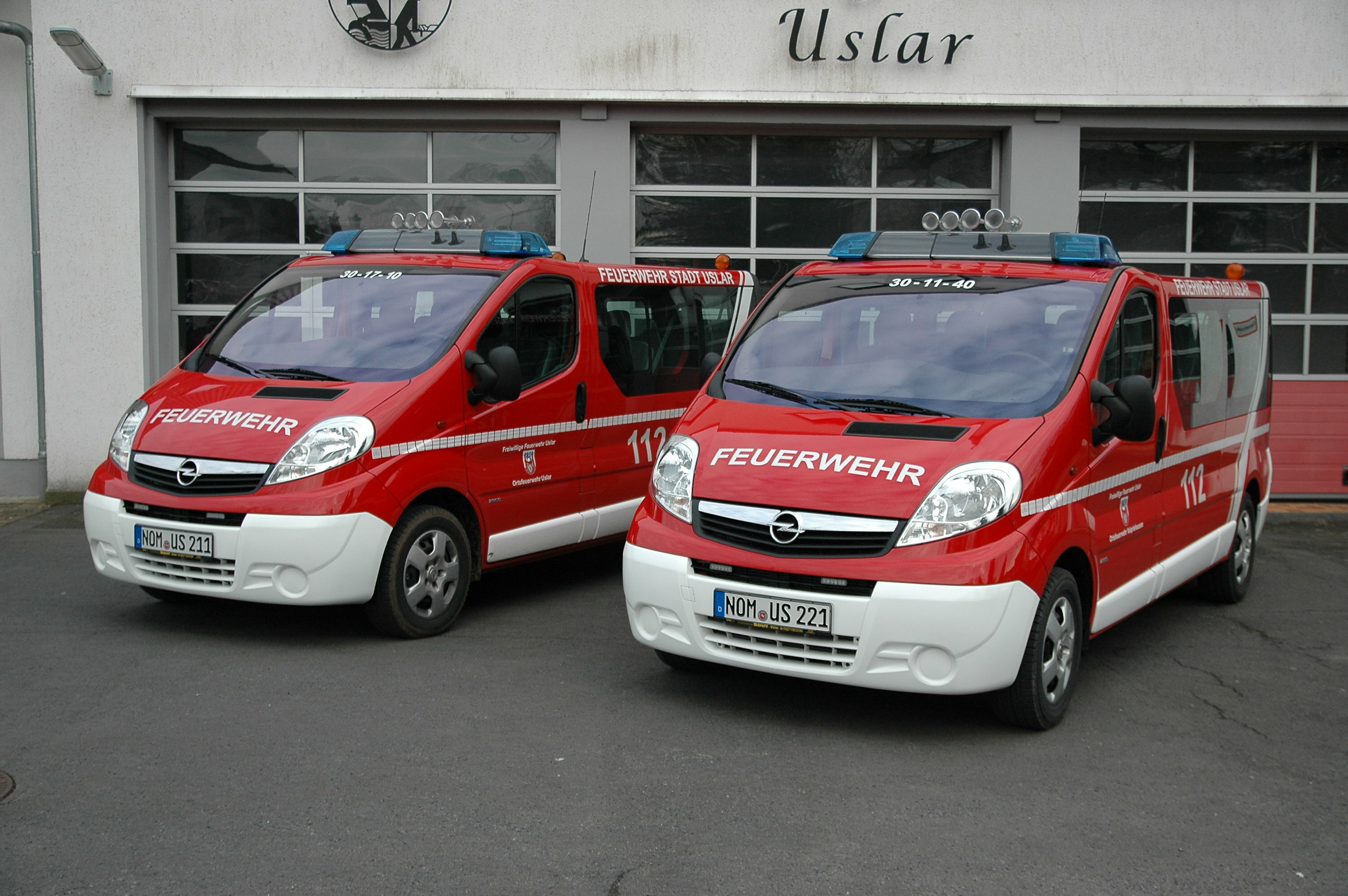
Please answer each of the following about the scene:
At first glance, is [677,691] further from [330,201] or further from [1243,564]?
[330,201]

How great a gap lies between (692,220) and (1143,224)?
420cm

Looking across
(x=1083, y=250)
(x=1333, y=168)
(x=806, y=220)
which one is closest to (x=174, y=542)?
(x=1083, y=250)

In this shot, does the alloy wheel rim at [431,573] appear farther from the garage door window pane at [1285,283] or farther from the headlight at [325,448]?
the garage door window pane at [1285,283]

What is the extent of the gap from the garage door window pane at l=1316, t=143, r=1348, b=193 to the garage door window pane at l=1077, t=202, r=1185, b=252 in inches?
50.3

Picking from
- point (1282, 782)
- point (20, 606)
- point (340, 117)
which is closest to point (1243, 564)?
point (1282, 782)

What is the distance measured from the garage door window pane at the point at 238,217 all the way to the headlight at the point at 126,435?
5389mm

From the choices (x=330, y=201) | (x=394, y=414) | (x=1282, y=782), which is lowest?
(x=1282, y=782)

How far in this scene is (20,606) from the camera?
685 centimetres

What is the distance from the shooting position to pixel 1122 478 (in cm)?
542

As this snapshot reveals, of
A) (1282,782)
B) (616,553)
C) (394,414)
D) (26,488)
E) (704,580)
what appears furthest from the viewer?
(26,488)

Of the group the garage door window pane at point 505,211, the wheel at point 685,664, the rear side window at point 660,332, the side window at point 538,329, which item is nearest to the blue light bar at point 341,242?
the side window at point 538,329

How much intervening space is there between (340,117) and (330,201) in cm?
77

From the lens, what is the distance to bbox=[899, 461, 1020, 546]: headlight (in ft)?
15.1

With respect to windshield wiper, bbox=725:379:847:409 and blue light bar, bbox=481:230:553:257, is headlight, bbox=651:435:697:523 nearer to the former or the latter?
windshield wiper, bbox=725:379:847:409
